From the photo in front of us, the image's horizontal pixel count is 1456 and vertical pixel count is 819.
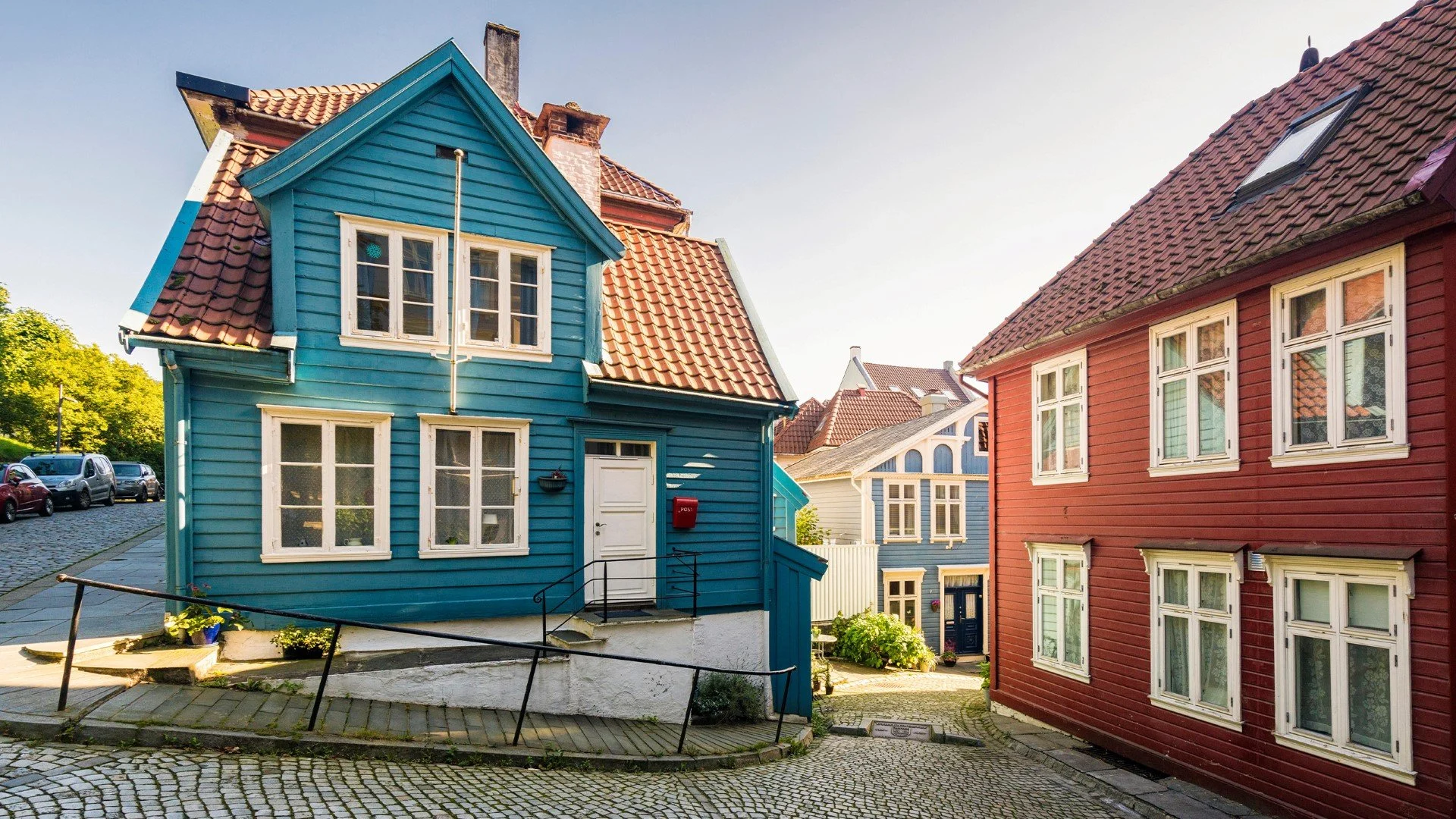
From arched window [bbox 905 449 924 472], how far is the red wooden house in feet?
43.2

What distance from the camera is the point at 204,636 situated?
8.70 meters

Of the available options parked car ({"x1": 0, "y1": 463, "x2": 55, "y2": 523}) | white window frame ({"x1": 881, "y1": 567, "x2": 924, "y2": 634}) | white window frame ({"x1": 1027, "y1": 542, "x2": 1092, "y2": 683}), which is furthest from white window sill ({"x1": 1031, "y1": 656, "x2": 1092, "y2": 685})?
parked car ({"x1": 0, "y1": 463, "x2": 55, "y2": 523})

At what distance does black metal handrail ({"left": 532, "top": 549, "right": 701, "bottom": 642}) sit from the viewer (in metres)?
10.7

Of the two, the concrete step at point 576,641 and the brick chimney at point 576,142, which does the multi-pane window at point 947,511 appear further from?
the concrete step at point 576,641

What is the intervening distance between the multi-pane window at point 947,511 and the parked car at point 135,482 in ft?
97.6

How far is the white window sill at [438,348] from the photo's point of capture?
9.89m

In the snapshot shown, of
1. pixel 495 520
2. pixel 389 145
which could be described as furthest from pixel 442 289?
pixel 495 520

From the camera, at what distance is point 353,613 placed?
9641 mm

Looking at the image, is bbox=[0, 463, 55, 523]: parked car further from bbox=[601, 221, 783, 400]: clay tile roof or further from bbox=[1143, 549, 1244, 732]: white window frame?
bbox=[1143, 549, 1244, 732]: white window frame

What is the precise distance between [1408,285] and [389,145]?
10.9 metres

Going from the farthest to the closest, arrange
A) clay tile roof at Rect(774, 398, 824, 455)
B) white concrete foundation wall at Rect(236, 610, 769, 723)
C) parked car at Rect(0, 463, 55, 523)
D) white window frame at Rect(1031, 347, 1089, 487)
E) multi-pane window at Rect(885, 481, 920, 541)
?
clay tile roof at Rect(774, 398, 824, 455)
multi-pane window at Rect(885, 481, 920, 541)
parked car at Rect(0, 463, 55, 523)
white window frame at Rect(1031, 347, 1089, 487)
white concrete foundation wall at Rect(236, 610, 769, 723)

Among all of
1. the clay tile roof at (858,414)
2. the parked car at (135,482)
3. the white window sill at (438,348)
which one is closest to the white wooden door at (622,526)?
the white window sill at (438,348)

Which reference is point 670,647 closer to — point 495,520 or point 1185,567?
point 495,520

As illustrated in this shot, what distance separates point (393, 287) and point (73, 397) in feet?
173
